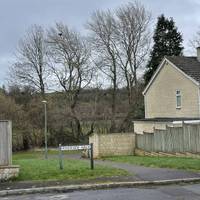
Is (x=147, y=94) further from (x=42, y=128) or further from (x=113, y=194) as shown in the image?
(x=113, y=194)

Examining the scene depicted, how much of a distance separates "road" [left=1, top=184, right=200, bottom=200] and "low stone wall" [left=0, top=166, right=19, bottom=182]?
2411 millimetres

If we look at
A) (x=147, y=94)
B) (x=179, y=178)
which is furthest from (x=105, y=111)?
(x=179, y=178)

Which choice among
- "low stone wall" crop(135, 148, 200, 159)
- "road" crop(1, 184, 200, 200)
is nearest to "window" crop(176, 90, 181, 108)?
"low stone wall" crop(135, 148, 200, 159)

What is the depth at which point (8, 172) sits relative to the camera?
1644 cm

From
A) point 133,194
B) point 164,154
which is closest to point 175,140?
point 164,154

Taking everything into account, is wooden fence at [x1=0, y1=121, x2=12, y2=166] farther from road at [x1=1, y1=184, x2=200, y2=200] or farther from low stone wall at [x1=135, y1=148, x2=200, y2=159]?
low stone wall at [x1=135, y1=148, x2=200, y2=159]

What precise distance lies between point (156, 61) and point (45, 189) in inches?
2003

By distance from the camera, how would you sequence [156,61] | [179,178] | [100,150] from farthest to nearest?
[156,61] → [100,150] → [179,178]

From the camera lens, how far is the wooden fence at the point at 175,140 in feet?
92.5

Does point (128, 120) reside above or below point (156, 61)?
below

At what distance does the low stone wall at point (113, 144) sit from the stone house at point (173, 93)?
12.7 ft

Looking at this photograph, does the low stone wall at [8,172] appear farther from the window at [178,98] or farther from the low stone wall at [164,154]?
the window at [178,98]

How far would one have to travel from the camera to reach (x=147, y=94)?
179ft

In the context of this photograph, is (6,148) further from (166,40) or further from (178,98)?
(166,40)
